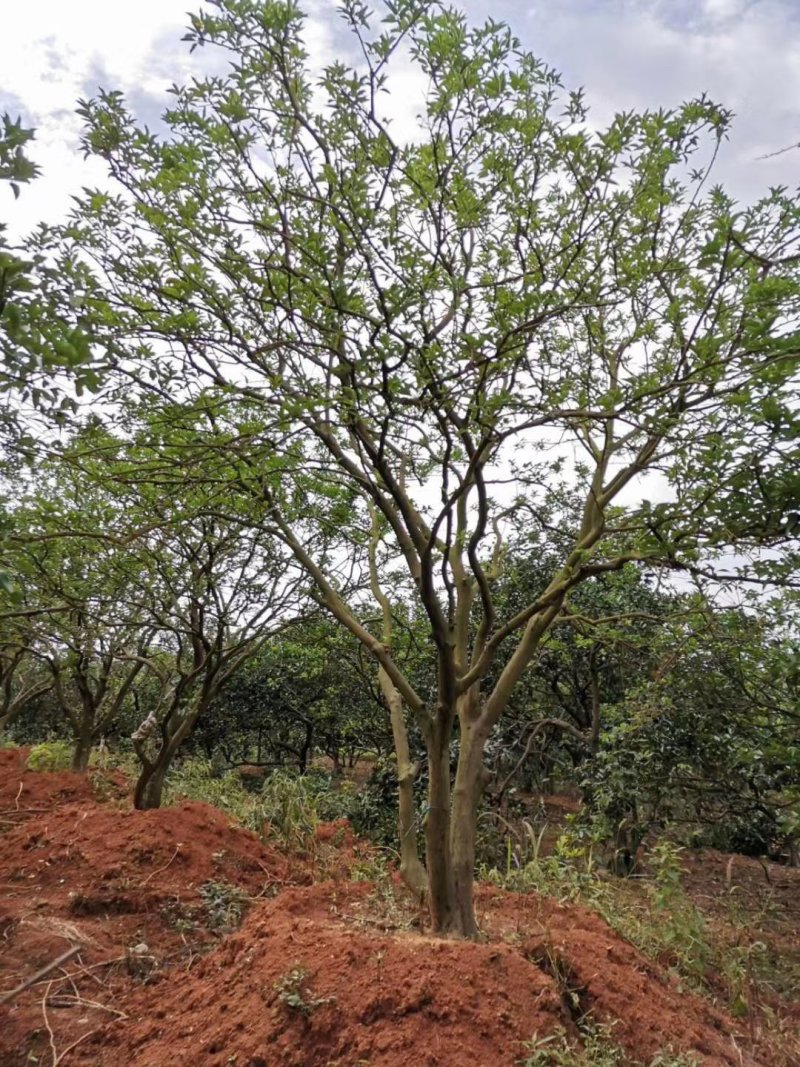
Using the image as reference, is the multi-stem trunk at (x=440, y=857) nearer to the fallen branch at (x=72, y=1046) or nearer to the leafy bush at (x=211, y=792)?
the fallen branch at (x=72, y=1046)

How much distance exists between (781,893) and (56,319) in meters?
8.56

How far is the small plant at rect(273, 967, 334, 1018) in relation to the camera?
9.21 feet

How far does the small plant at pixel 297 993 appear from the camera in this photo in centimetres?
281

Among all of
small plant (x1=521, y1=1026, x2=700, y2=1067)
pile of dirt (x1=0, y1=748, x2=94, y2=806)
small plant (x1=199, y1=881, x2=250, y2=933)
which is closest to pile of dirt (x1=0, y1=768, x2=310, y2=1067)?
small plant (x1=199, y1=881, x2=250, y2=933)

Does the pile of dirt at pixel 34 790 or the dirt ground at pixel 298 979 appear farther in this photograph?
the pile of dirt at pixel 34 790

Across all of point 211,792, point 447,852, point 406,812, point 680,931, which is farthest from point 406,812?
point 211,792

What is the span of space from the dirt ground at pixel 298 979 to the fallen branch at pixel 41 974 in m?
0.04

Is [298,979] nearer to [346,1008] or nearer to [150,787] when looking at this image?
[346,1008]

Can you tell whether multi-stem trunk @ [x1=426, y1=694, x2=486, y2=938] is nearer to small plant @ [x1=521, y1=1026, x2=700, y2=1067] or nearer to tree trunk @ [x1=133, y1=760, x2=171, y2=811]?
small plant @ [x1=521, y1=1026, x2=700, y2=1067]

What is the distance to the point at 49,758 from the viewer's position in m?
9.14

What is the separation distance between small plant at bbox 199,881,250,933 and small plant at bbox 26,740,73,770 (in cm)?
536

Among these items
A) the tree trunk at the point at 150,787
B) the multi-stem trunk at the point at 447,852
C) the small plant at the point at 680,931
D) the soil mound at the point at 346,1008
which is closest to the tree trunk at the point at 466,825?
the multi-stem trunk at the point at 447,852

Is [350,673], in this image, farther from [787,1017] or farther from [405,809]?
[787,1017]

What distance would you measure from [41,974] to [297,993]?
3.84 feet
